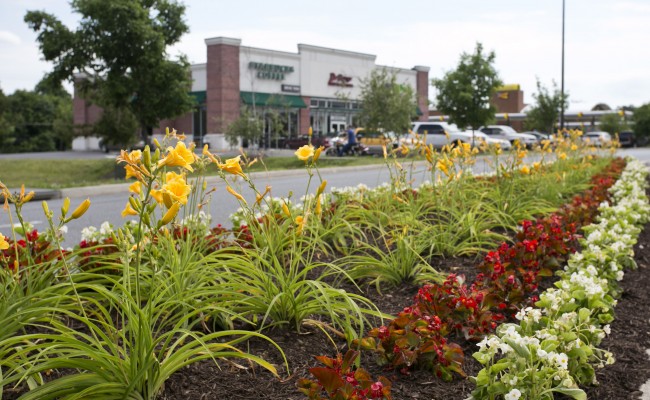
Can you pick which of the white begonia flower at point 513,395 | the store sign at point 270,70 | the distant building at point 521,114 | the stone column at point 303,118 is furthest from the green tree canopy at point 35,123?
the white begonia flower at point 513,395

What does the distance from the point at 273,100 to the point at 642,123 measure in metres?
32.4

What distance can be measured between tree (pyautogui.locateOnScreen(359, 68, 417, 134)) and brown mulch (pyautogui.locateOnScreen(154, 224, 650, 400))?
2595cm

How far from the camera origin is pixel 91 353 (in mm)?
2463

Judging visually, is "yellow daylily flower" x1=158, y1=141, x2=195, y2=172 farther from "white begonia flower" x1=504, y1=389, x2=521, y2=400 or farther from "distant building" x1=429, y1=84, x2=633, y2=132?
"distant building" x1=429, y1=84, x2=633, y2=132

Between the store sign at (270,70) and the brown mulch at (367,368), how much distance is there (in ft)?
136

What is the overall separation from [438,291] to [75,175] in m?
22.3

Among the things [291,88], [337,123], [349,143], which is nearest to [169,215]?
[349,143]

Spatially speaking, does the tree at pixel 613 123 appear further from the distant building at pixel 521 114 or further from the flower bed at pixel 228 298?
the flower bed at pixel 228 298

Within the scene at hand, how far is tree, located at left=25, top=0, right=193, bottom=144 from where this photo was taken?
927 inches

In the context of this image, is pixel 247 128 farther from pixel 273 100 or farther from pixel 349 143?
pixel 273 100

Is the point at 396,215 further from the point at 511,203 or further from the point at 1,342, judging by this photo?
the point at 1,342

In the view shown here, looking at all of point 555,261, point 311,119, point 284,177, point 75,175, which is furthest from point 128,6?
point 311,119

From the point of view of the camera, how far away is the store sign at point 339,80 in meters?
49.4

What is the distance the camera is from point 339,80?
49.8 metres
